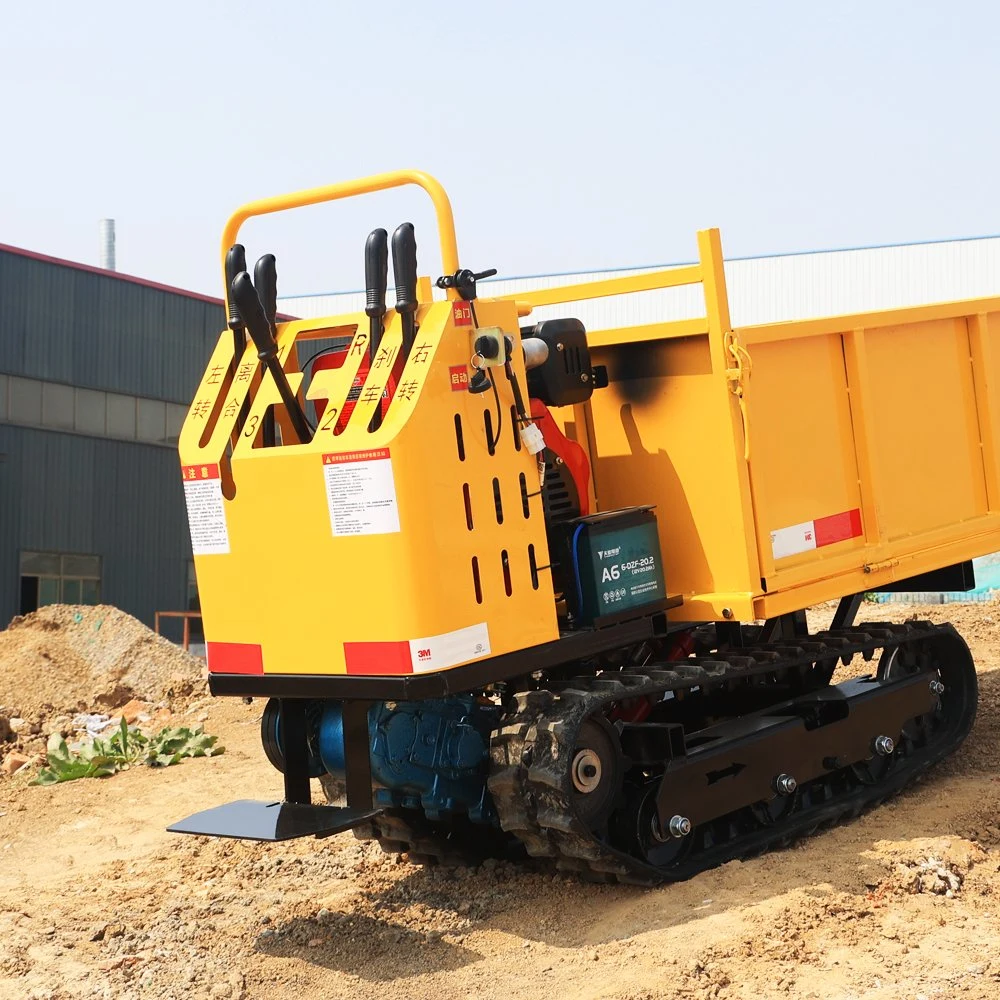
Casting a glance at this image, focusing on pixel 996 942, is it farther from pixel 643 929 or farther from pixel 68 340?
pixel 68 340

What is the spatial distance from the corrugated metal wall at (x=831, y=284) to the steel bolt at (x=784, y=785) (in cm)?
2398

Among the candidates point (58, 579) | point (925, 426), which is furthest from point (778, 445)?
point (58, 579)

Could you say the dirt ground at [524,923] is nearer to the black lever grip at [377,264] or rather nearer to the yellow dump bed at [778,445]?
the yellow dump bed at [778,445]

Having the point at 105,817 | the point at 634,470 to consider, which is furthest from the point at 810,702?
the point at 105,817

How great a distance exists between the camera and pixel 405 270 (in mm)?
5699

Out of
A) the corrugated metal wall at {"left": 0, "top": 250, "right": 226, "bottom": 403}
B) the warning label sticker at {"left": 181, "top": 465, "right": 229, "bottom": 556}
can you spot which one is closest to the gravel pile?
the warning label sticker at {"left": 181, "top": 465, "right": 229, "bottom": 556}

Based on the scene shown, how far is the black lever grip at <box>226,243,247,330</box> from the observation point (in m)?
6.20

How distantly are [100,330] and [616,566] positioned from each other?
2014 centimetres

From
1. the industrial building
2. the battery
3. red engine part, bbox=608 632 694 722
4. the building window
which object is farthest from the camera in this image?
the building window

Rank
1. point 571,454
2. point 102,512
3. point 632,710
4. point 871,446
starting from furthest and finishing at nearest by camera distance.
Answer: point 102,512
point 871,446
point 571,454
point 632,710

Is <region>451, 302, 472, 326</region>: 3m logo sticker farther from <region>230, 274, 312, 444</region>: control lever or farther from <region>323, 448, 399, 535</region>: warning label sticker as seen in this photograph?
<region>230, 274, 312, 444</region>: control lever

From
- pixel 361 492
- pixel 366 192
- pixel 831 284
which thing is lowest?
pixel 361 492

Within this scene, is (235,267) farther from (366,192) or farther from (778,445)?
(778,445)

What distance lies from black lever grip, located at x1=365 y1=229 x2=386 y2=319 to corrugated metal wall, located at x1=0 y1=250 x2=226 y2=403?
1884cm
